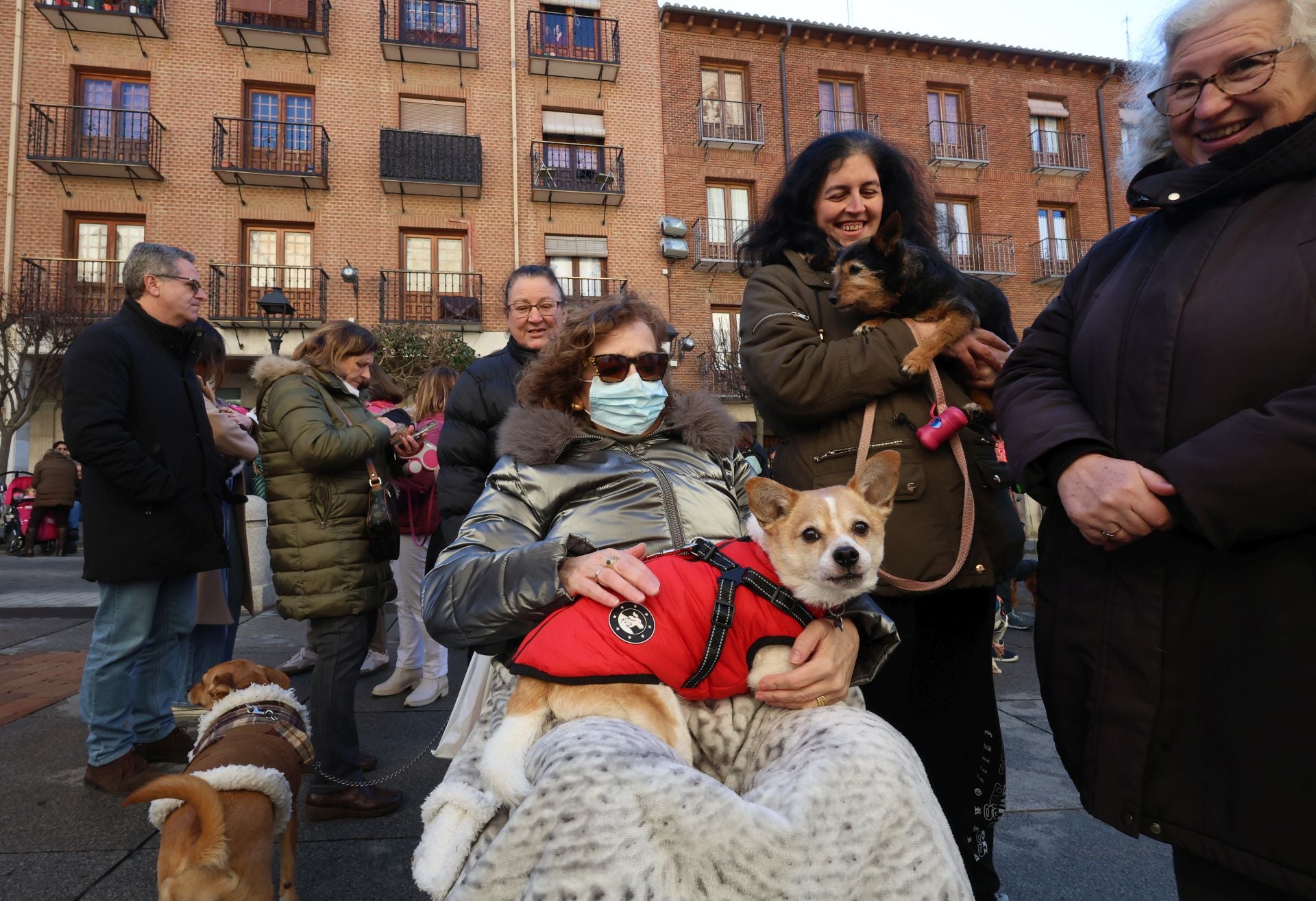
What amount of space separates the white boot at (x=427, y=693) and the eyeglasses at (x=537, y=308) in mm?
2416

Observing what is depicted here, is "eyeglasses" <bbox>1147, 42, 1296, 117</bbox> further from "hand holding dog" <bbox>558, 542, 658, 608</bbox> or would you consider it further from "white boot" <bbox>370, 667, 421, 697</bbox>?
"white boot" <bbox>370, 667, 421, 697</bbox>

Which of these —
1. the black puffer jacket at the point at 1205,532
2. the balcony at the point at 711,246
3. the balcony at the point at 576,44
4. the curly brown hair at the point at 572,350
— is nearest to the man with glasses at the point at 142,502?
the curly brown hair at the point at 572,350

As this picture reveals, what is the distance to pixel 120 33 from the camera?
603 inches

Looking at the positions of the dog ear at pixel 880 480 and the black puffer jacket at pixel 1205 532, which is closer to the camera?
the black puffer jacket at pixel 1205 532

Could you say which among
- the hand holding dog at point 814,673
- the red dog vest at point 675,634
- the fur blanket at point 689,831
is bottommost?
the fur blanket at point 689,831

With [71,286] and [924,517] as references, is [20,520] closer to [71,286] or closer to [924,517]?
[71,286]

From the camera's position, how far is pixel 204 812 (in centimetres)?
188

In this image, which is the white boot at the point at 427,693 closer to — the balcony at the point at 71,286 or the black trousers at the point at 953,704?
the black trousers at the point at 953,704

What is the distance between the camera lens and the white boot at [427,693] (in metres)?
4.29

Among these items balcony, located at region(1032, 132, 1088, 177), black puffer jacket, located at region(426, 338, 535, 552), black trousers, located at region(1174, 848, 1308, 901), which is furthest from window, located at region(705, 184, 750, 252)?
black trousers, located at region(1174, 848, 1308, 901)

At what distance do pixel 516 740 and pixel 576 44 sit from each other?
1919cm

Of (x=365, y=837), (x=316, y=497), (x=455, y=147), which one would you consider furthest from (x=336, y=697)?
(x=455, y=147)

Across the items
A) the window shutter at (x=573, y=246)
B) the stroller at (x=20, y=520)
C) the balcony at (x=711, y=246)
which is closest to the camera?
the stroller at (x=20, y=520)

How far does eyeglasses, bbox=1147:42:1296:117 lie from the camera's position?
1.37 m
